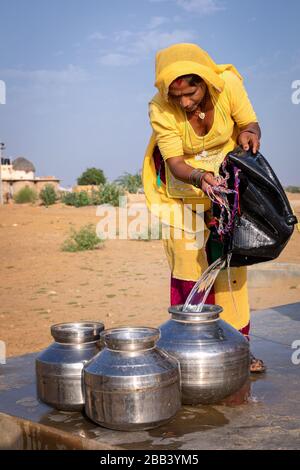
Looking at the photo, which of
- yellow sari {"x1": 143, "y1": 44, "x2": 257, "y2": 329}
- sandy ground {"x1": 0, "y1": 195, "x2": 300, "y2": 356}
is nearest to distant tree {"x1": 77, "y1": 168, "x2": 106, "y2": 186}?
sandy ground {"x1": 0, "y1": 195, "x2": 300, "y2": 356}

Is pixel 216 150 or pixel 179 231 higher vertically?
pixel 216 150

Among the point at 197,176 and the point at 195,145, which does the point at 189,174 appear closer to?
the point at 197,176

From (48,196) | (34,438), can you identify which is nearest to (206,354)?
(34,438)

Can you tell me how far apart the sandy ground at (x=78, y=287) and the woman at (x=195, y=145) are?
9.03ft

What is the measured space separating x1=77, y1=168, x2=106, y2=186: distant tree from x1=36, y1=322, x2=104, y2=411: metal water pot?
2092 inches

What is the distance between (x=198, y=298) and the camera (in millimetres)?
3469

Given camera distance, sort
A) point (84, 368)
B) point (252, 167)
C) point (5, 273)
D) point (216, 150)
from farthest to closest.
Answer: point (5, 273)
point (216, 150)
point (252, 167)
point (84, 368)

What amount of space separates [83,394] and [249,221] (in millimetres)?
1186

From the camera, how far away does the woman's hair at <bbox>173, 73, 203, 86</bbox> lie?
3.28 meters

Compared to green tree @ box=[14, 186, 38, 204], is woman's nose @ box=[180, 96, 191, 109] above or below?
below

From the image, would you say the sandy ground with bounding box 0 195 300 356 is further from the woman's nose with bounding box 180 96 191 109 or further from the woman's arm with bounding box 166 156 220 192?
the woman's nose with bounding box 180 96 191 109

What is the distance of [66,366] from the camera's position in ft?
8.77

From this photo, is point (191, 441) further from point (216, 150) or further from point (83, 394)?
point (216, 150)
